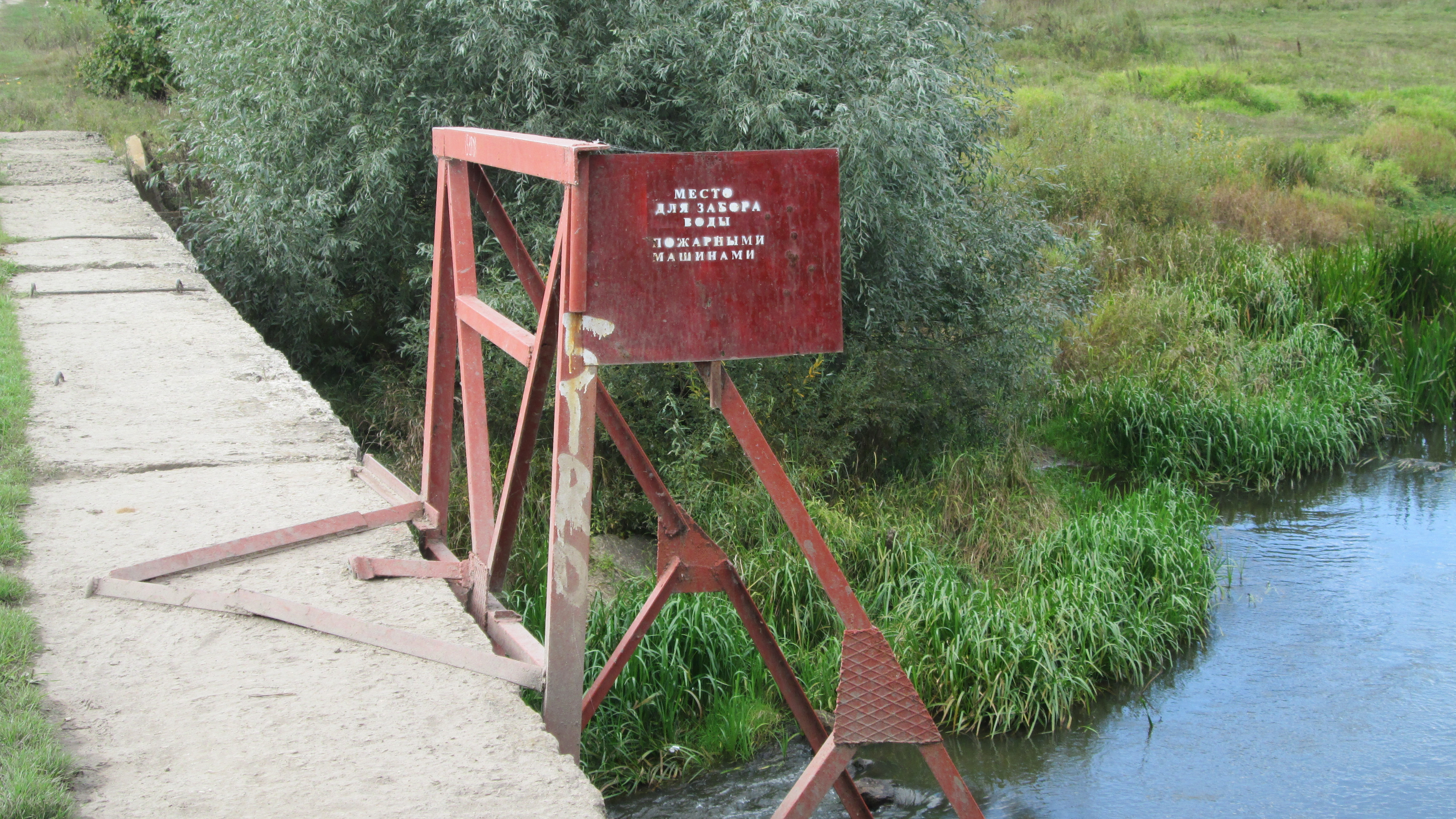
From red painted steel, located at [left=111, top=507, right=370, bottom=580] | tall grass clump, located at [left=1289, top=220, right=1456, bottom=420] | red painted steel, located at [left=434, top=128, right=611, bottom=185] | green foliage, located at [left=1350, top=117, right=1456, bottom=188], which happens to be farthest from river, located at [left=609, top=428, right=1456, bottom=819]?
green foliage, located at [left=1350, top=117, right=1456, bottom=188]

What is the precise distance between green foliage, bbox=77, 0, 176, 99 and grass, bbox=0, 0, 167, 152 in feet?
0.46

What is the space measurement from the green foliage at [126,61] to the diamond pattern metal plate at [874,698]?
33.7 ft

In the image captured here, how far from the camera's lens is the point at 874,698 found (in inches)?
125

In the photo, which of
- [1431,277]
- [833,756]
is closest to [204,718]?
[833,756]

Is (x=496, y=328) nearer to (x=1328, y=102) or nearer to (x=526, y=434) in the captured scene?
(x=526, y=434)

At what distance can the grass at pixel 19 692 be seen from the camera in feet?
7.25

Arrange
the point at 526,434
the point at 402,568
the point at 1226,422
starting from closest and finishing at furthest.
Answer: the point at 526,434
the point at 402,568
the point at 1226,422

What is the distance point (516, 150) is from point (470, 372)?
82cm

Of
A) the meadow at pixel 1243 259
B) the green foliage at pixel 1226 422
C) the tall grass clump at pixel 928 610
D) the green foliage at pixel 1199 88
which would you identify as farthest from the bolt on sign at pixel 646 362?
the green foliage at pixel 1199 88

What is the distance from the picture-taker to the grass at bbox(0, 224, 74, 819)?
2.21 meters

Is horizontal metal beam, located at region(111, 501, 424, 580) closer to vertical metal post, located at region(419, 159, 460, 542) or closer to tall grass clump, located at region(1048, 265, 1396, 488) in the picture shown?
vertical metal post, located at region(419, 159, 460, 542)

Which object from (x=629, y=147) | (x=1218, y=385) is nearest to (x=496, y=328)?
(x=629, y=147)

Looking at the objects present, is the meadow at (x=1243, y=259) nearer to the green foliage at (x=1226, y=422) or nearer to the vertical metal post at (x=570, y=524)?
the green foliage at (x=1226, y=422)

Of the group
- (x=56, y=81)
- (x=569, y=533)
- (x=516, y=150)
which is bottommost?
(x=569, y=533)
